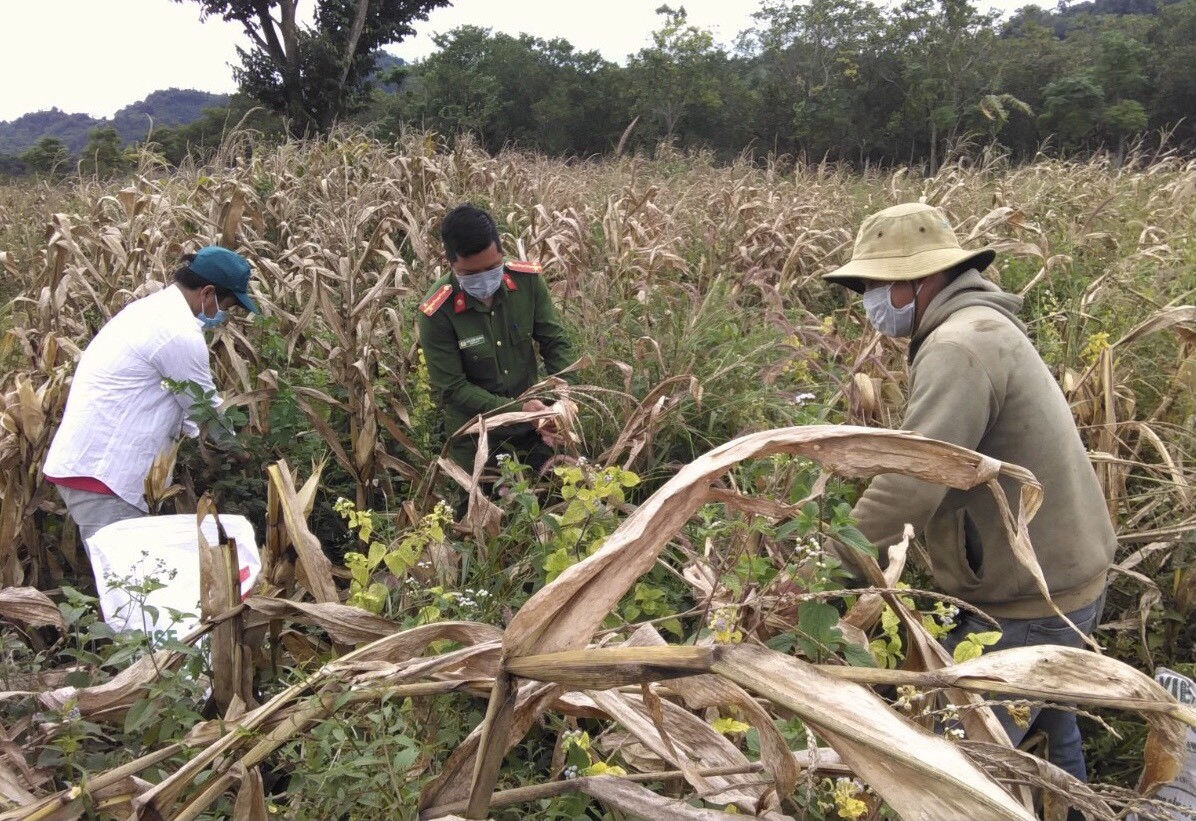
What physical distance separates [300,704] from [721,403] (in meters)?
2.33

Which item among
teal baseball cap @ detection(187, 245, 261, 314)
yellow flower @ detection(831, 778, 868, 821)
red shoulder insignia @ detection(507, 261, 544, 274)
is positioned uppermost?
teal baseball cap @ detection(187, 245, 261, 314)

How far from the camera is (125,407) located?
10.3 ft

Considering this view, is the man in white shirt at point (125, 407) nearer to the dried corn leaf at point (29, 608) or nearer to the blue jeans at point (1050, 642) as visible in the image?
the dried corn leaf at point (29, 608)

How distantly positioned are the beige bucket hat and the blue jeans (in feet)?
3.14

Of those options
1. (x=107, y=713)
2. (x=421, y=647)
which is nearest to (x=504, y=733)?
(x=421, y=647)

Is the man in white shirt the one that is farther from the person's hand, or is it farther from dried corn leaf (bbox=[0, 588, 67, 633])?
the person's hand

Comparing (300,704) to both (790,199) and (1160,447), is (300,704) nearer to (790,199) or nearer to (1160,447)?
(1160,447)

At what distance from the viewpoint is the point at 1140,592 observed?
2.78 metres

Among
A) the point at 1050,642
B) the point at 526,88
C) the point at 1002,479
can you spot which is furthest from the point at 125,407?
the point at 526,88

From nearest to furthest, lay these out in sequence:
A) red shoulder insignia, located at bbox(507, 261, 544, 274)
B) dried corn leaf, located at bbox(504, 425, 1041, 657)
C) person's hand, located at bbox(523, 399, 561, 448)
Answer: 1. dried corn leaf, located at bbox(504, 425, 1041, 657)
2. person's hand, located at bbox(523, 399, 561, 448)
3. red shoulder insignia, located at bbox(507, 261, 544, 274)

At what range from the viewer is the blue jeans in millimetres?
2135

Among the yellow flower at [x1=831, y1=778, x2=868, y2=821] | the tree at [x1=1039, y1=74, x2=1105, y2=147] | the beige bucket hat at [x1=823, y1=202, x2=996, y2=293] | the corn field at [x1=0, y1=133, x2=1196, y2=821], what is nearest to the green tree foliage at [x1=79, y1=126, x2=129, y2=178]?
the corn field at [x1=0, y1=133, x2=1196, y2=821]

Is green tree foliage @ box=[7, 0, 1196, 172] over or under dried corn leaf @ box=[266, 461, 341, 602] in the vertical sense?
over

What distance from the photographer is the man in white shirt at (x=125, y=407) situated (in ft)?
10.2
